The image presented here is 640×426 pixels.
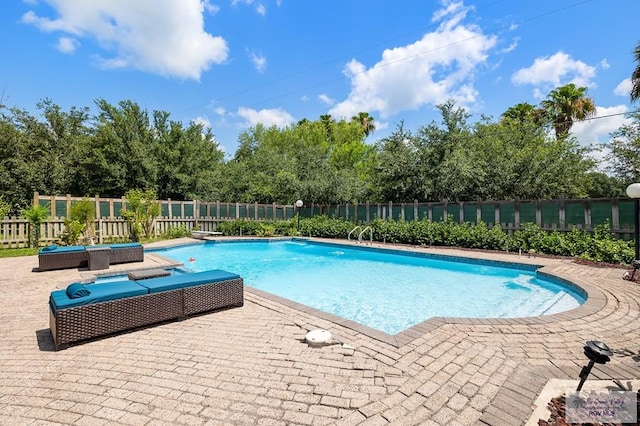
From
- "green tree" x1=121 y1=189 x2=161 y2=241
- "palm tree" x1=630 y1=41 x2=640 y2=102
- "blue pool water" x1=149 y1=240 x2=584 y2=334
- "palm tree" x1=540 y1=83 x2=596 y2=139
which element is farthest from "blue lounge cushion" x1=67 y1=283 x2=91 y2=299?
"palm tree" x1=540 y1=83 x2=596 y2=139

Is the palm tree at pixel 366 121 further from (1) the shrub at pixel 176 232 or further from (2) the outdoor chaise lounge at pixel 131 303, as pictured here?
(2) the outdoor chaise lounge at pixel 131 303

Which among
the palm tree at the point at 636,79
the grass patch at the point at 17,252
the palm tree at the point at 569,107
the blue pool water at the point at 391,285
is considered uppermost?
the palm tree at the point at 569,107

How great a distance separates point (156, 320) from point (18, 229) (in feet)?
34.0

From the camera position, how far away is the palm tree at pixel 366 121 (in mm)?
34312

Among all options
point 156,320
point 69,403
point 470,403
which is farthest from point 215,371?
point 470,403

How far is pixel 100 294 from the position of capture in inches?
132

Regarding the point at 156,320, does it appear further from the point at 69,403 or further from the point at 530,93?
the point at 530,93

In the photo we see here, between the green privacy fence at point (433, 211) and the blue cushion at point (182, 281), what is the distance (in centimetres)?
975

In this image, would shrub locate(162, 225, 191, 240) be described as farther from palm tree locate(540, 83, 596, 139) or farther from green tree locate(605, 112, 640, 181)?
palm tree locate(540, 83, 596, 139)

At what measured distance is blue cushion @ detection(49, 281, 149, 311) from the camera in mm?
3154

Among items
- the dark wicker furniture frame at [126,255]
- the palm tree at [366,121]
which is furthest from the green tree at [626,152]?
the palm tree at [366,121]

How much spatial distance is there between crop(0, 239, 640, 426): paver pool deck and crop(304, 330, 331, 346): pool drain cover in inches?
3.1

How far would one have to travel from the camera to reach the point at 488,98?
12.6 m

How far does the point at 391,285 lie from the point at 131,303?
5.37 metres
